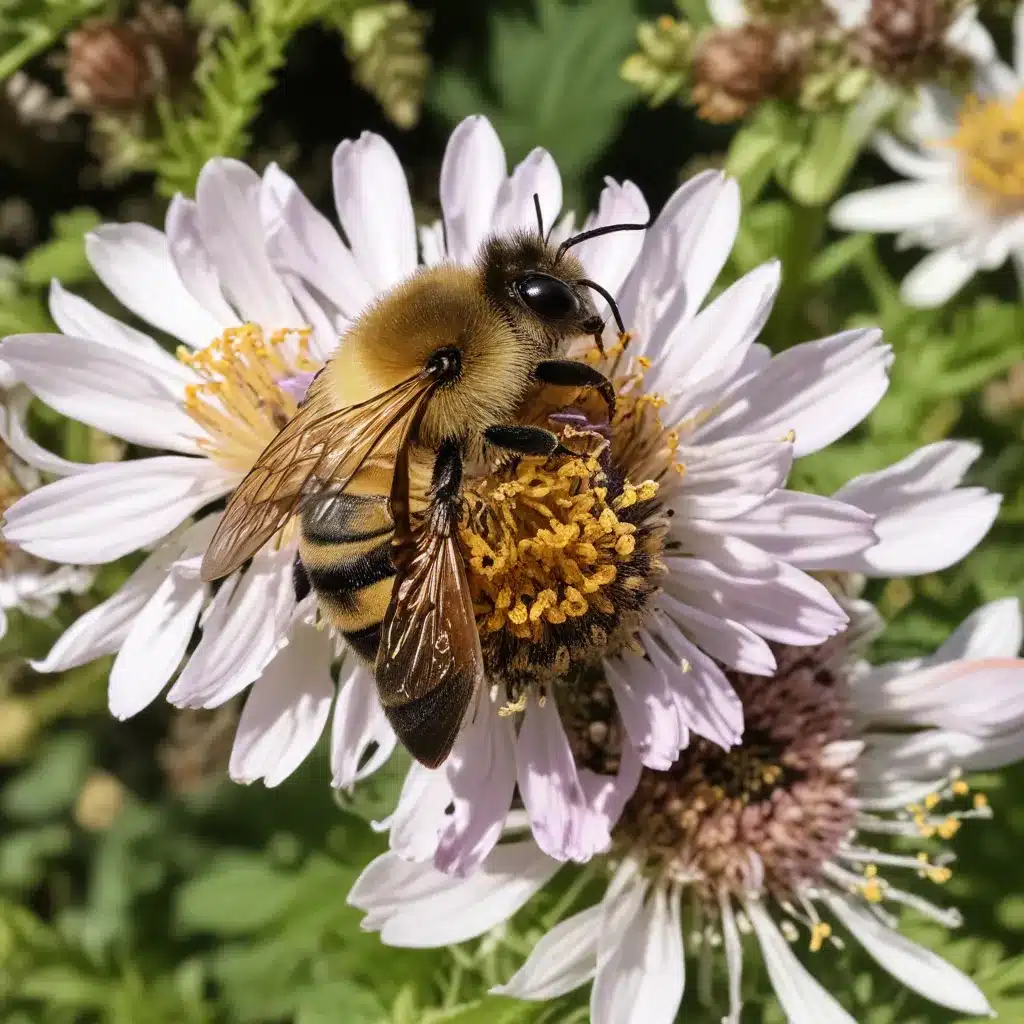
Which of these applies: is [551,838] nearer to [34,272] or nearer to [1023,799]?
[1023,799]

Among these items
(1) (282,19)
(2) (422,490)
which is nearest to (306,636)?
(2) (422,490)

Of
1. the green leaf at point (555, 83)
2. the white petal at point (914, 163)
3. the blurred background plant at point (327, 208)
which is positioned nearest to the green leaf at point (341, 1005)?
the blurred background plant at point (327, 208)

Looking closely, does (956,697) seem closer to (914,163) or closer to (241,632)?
(241,632)

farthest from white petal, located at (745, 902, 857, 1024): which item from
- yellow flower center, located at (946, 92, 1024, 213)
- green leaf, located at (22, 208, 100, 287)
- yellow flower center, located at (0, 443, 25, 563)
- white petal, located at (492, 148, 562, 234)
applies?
yellow flower center, located at (946, 92, 1024, 213)

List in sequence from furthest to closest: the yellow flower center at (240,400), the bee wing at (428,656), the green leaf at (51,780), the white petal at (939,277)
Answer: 1. the green leaf at (51,780)
2. the white petal at (939,277)
3. the yellow flower center at (240,400)
4. the bee wing at (428,656)

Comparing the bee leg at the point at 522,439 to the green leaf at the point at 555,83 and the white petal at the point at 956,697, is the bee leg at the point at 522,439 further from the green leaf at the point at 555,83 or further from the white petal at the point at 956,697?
the green leaf at the point at 555,83

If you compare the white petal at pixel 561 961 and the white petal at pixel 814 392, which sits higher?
the white petal at pixel 814 392
